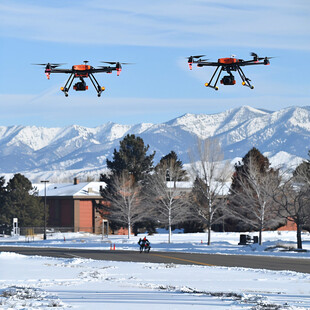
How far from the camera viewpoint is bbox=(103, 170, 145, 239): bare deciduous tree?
3529 inches

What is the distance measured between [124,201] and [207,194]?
19539 mm

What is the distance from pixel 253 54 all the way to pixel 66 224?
290 feet

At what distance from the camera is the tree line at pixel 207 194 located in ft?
225

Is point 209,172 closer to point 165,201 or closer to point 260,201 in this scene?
point 260,201

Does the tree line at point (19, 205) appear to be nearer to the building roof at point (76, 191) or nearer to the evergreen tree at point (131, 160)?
the building roof at point (76, 191)

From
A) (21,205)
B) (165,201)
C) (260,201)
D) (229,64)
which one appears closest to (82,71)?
(229,64)

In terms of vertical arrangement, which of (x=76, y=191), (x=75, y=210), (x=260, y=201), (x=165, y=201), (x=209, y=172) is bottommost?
(x=260, y=201)

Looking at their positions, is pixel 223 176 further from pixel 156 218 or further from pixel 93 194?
pixel 93 194

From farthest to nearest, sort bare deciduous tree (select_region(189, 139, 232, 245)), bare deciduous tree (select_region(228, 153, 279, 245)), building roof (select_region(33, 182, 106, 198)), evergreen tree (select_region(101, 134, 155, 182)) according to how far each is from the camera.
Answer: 1. building roof (select_region(33, 182, 106, 198))
2. evergreen tree (select_region(101, 134, 155, 182))
3. bare deciduous tree (select_region(189, 139, 232, 245))
4. bare deciduous tree (select_region(228, 153, 279, 245))

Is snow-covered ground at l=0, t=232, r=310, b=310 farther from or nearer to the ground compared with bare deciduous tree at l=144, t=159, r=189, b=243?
nearer to the ground

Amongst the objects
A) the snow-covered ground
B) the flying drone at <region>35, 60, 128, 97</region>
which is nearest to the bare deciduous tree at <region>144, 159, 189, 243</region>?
the snow-covered ground

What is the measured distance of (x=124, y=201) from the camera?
3529 inches

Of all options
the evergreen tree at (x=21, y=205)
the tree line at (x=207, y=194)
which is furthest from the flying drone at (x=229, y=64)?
the evergreen tree at (x=21, y=205)

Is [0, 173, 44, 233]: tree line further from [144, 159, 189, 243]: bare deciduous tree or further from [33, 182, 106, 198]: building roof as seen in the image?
[144, 159, 189, 243]: bare deciduous tree
